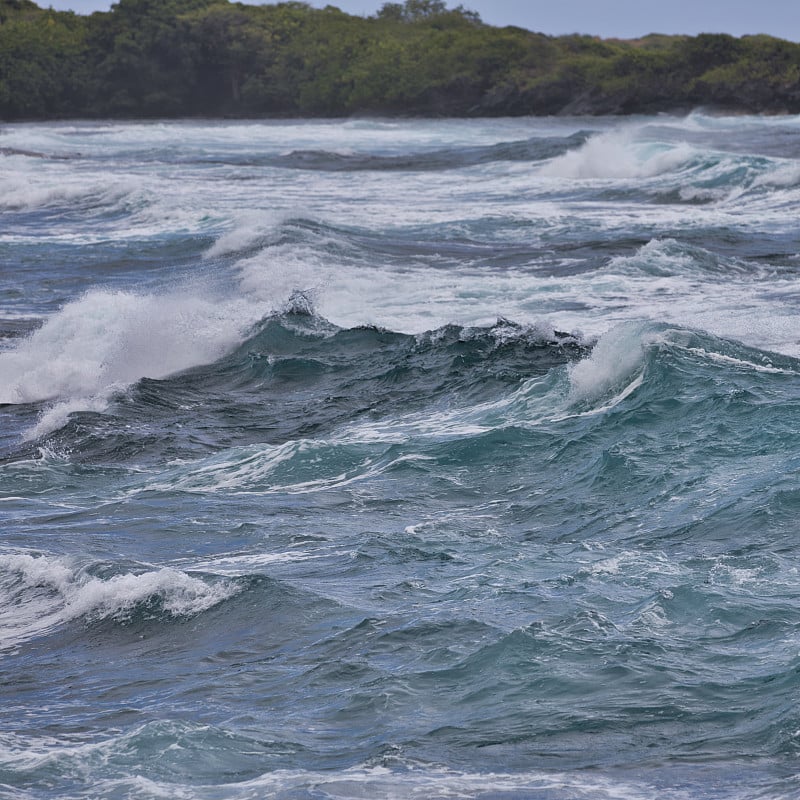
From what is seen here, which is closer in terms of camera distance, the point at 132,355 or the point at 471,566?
the point at 471,566

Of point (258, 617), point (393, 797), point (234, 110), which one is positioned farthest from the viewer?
point (234, 110)

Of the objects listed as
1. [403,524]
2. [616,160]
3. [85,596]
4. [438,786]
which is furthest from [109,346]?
[616,160]

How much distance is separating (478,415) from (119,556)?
157 inches

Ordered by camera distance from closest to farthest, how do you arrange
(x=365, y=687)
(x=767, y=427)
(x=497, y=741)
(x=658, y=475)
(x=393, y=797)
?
(x=393, y=797) < (x=497, y=741) < (x=365, y=687) < (x=658, y=475) < (x=767, y=427)

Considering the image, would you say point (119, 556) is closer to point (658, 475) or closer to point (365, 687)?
point (365, 687)

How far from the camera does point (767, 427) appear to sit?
32.3 feet

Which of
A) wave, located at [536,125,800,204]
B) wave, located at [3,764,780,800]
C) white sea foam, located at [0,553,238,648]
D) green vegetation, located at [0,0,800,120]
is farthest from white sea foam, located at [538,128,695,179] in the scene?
green vegetation, located at [0,0,800,120]

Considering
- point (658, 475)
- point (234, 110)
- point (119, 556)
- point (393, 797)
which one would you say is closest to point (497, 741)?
point (393, 797)

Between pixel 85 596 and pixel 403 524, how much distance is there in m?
2.14

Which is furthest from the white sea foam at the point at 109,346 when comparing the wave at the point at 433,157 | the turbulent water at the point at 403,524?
the wave at the point at 433,157

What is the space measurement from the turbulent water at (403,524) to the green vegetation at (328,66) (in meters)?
52.8

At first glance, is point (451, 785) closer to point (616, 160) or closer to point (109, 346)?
point (109, 346)

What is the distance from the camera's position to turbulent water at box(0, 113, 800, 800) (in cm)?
549

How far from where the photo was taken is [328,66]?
267ft
